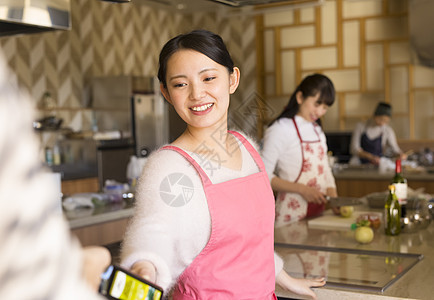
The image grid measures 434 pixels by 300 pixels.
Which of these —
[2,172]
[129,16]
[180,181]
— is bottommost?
[180,181]

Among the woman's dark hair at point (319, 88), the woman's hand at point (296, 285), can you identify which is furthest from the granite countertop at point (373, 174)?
the woman's hand at point (296, 285)

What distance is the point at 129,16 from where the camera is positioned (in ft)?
27.0

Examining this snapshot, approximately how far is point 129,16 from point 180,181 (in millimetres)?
7360

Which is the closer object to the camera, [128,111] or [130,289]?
[130,289]

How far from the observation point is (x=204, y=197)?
127cm

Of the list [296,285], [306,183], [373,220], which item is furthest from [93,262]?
[306,183]

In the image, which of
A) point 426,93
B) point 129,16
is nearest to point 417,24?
point 426,93

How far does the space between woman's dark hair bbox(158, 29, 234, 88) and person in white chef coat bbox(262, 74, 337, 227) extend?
1695mm

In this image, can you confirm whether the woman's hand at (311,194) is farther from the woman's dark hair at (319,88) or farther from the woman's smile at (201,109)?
the woman's smile at (201,109)

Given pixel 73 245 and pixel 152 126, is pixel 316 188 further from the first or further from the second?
pixel 152 126

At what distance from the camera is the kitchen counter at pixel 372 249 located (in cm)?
155

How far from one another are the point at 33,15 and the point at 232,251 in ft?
6.17

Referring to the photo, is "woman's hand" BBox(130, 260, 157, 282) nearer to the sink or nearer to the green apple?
the sink

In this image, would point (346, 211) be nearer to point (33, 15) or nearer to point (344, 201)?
point (344, 201)
